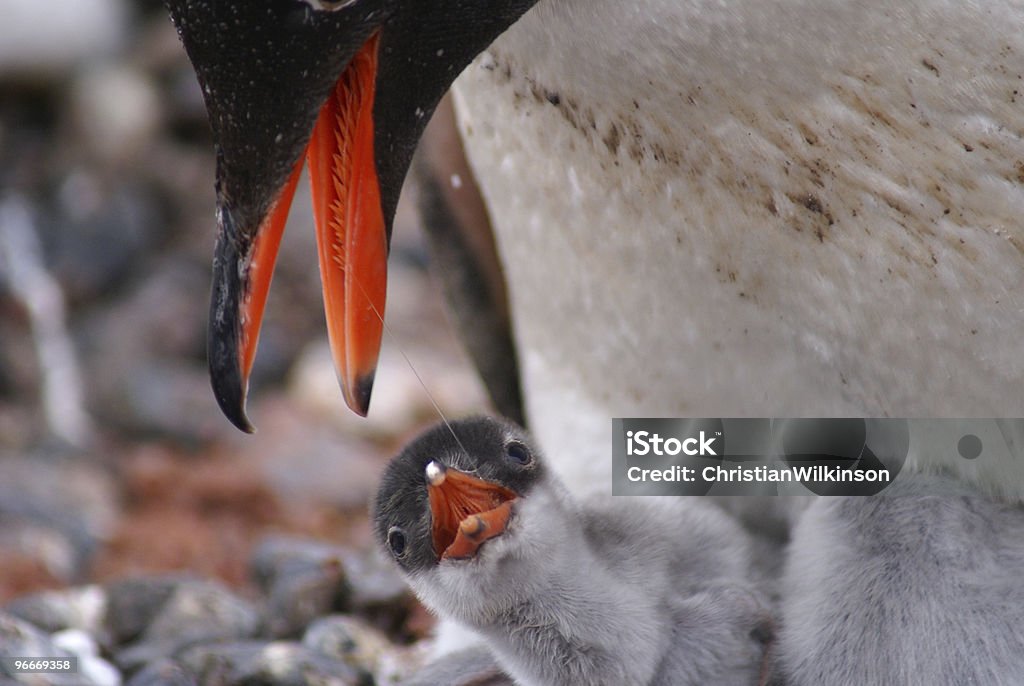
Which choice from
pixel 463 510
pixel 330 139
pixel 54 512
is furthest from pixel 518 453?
pixel 54 512

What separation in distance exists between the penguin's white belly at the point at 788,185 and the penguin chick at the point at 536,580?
32 centimetres

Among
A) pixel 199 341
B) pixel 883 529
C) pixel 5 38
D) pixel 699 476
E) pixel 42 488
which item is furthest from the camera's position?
pixel 5 38

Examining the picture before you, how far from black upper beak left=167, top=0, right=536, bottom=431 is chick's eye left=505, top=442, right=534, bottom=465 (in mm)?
272

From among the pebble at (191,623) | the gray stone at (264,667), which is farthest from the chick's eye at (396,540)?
the pebble at (191,623)

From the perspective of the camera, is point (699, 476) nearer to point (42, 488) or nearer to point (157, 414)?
point (42, 488)

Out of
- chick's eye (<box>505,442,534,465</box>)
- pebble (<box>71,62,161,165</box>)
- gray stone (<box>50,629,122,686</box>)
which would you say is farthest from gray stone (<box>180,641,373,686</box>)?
pebble (<box>71,62,161,165</box>)

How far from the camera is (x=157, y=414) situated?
184 inches

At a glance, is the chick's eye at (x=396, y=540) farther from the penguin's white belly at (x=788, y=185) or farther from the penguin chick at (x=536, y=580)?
the penguin's white belly at (x=788, y=185)

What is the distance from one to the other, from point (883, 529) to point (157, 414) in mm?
3119

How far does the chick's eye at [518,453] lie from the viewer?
6.42 ft

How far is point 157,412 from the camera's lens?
15.4ft

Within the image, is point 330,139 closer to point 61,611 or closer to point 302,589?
point 302,589

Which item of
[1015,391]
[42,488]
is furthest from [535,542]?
[42,488]

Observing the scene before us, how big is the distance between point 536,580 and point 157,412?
2.98 meters
